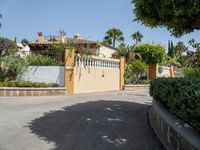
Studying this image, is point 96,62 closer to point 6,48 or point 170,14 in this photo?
point 6,48

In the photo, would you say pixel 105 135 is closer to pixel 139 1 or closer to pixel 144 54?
pixel 139 1

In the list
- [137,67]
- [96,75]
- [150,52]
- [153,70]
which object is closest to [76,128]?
[96,75]

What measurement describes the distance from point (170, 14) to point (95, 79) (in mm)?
10972

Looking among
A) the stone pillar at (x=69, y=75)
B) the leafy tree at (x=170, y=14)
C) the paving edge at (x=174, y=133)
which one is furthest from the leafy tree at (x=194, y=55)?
the stone pillar at (x=69, y=75)

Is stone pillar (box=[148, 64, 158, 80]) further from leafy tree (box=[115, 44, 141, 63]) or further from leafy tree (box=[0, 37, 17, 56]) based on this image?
leafy tree (box=[0, 37, 17, 56])

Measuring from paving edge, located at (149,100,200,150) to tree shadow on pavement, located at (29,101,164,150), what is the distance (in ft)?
0.82

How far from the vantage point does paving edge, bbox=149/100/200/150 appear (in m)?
4.70

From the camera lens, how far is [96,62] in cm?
1827

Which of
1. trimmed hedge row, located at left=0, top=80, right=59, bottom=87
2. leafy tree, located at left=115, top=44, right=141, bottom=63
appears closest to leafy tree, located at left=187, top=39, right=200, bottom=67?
trimmed hedge row, located at left=0, top=80, right=59, bottom=87

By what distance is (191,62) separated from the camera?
1045 centimetres

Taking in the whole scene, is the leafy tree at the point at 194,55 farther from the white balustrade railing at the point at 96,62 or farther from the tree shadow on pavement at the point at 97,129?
the white balustrade railing at the point at 96,62

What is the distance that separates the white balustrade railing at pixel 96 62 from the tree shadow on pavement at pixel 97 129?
6.43 metres

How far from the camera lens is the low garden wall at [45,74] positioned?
16.4 m

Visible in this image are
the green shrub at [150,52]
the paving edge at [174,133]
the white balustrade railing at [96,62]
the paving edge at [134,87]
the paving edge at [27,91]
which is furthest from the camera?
the green shrub at [150,52]
